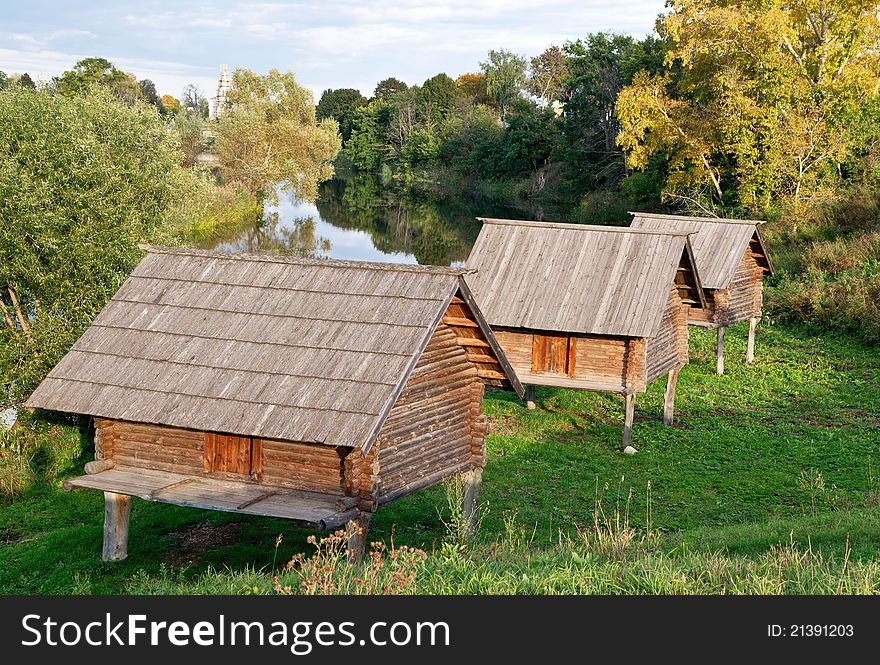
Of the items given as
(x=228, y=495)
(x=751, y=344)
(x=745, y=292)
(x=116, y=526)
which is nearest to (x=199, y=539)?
(x=116, y=526)

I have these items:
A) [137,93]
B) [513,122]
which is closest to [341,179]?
[137,93]

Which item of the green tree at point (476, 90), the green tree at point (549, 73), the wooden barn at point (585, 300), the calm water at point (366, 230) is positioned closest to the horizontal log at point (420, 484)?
the wooden barn at point (585, 300)

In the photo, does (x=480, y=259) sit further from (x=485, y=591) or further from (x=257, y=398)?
(x=485, y=591)

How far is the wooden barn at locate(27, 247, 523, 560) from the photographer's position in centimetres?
1175

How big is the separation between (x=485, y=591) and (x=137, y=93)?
83589 mm

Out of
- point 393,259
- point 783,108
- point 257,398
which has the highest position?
point 783,108

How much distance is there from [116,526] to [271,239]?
39.7 metres

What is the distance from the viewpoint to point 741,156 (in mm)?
41125

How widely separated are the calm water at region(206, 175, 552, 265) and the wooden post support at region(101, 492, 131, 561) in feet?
82.1

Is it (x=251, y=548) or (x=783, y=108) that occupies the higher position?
(x=783, y=108)

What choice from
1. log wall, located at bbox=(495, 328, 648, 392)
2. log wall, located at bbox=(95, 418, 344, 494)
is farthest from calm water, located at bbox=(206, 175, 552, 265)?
log wall, located at bbox=(95, 418, 344, 494)

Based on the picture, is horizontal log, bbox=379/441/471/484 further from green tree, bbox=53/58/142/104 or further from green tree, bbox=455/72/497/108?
green tree, bbox=455/72/497/108

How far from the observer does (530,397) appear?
75.4 ft

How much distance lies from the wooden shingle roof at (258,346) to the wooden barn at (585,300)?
251 inches
